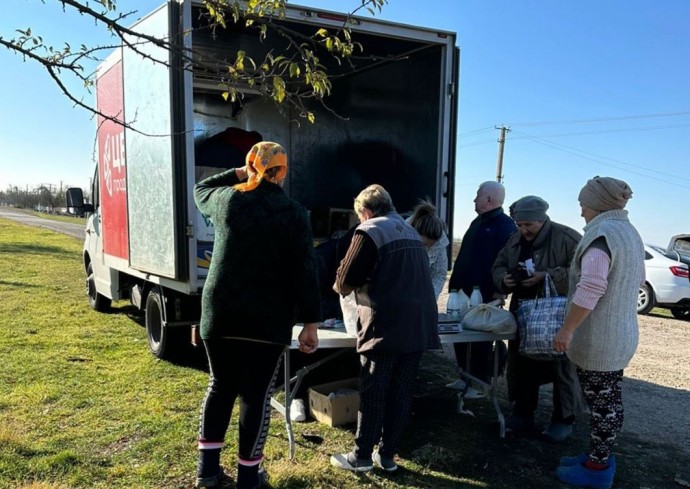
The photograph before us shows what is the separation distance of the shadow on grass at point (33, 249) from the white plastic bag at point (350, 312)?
1629 cm

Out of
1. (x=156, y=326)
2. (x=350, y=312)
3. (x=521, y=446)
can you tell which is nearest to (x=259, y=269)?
(x=350, y=312)

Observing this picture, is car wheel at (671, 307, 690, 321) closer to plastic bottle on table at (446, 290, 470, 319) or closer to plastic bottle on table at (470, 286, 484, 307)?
plastic bottle on table at (470, 286, 484, 307)

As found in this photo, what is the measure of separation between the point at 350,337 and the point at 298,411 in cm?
94

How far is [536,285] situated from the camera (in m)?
3.92

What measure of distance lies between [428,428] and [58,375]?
10.4 feet

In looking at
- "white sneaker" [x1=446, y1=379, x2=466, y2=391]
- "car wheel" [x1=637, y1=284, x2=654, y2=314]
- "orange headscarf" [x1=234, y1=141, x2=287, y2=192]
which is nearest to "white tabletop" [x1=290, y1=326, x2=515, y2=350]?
"orange headscarf" [x1=234, y1=141, x2=287, y2=192]

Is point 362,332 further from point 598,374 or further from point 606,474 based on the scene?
point 606,474

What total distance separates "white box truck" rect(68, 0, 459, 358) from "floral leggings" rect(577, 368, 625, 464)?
7.50 feet

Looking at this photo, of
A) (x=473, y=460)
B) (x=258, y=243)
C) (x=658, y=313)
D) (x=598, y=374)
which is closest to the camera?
(x=258, y=243)

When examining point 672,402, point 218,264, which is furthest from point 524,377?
point 218,264

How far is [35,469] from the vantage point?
3230 mm

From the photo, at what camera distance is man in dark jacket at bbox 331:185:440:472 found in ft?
10.5

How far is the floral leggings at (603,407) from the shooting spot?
321 cm

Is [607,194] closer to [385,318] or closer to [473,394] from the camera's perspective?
[385,318]
